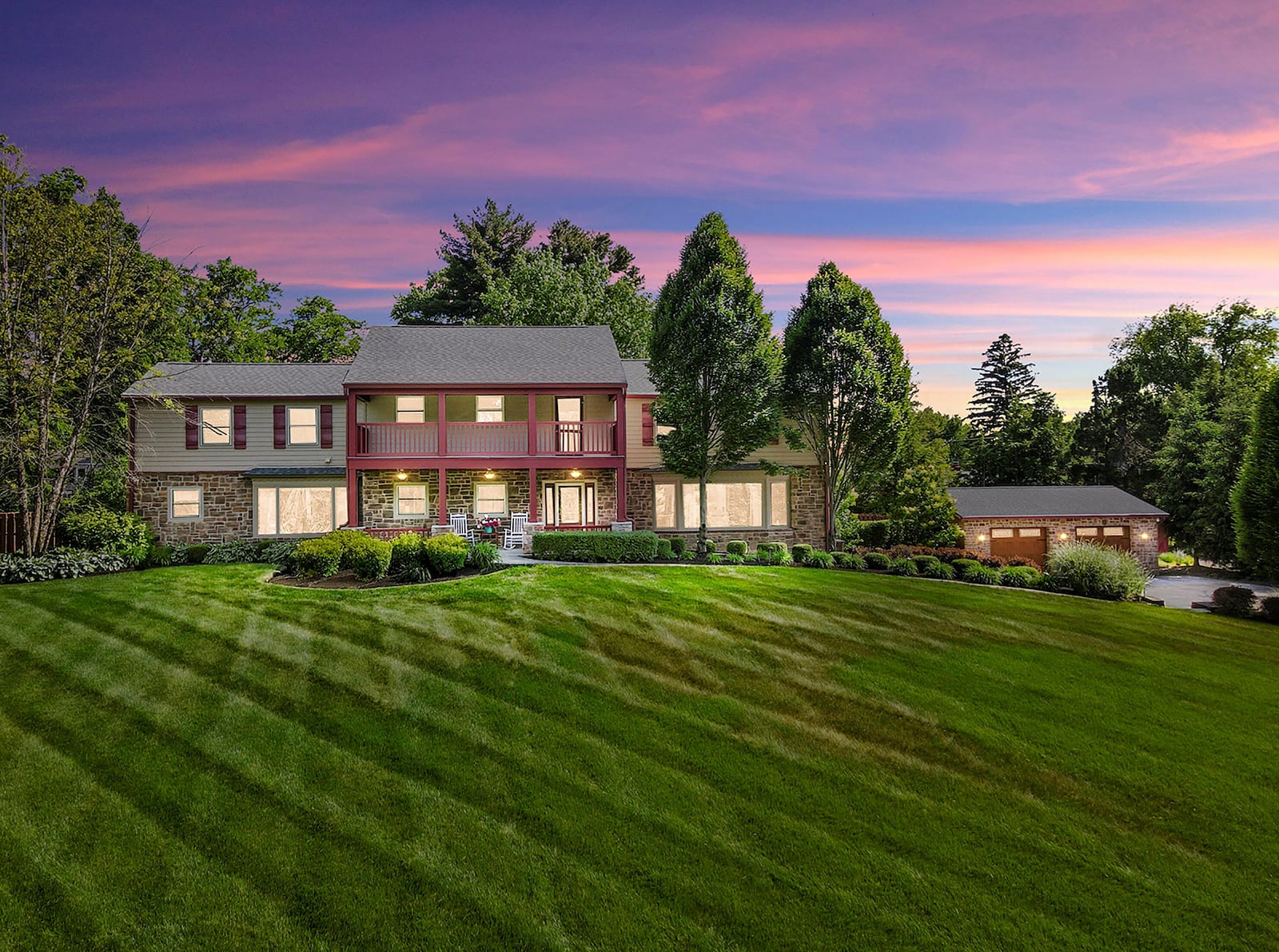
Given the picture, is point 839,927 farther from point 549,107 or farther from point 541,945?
point 549,107

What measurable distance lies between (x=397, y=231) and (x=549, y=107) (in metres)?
11.9

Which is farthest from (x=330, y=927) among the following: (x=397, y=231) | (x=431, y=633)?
(x=397, y=231)

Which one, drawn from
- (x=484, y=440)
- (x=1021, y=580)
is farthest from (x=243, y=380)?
(x=1021, y=580)

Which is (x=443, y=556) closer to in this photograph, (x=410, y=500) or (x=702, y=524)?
(x=410, y=500)

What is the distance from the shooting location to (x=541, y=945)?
4.81 meters

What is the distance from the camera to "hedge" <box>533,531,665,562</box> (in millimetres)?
16844

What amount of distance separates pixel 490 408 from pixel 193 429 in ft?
32.2

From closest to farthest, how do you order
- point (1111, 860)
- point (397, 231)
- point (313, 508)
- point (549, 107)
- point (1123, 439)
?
1. point (1111, 860)
2. point (549, 107)
3. point (313, 508)
4. point (397, 231)
5. point (1123, 439)

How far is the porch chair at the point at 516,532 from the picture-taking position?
19328 mm

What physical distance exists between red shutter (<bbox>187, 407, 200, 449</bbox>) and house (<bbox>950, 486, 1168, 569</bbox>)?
2708 cm

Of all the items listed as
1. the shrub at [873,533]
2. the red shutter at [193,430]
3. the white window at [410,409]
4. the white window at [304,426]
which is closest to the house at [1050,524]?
the shrub at [873,533]

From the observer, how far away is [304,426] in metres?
22.1

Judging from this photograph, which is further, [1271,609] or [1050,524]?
[1050,524]

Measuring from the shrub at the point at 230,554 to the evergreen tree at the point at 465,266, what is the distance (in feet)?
92.4
